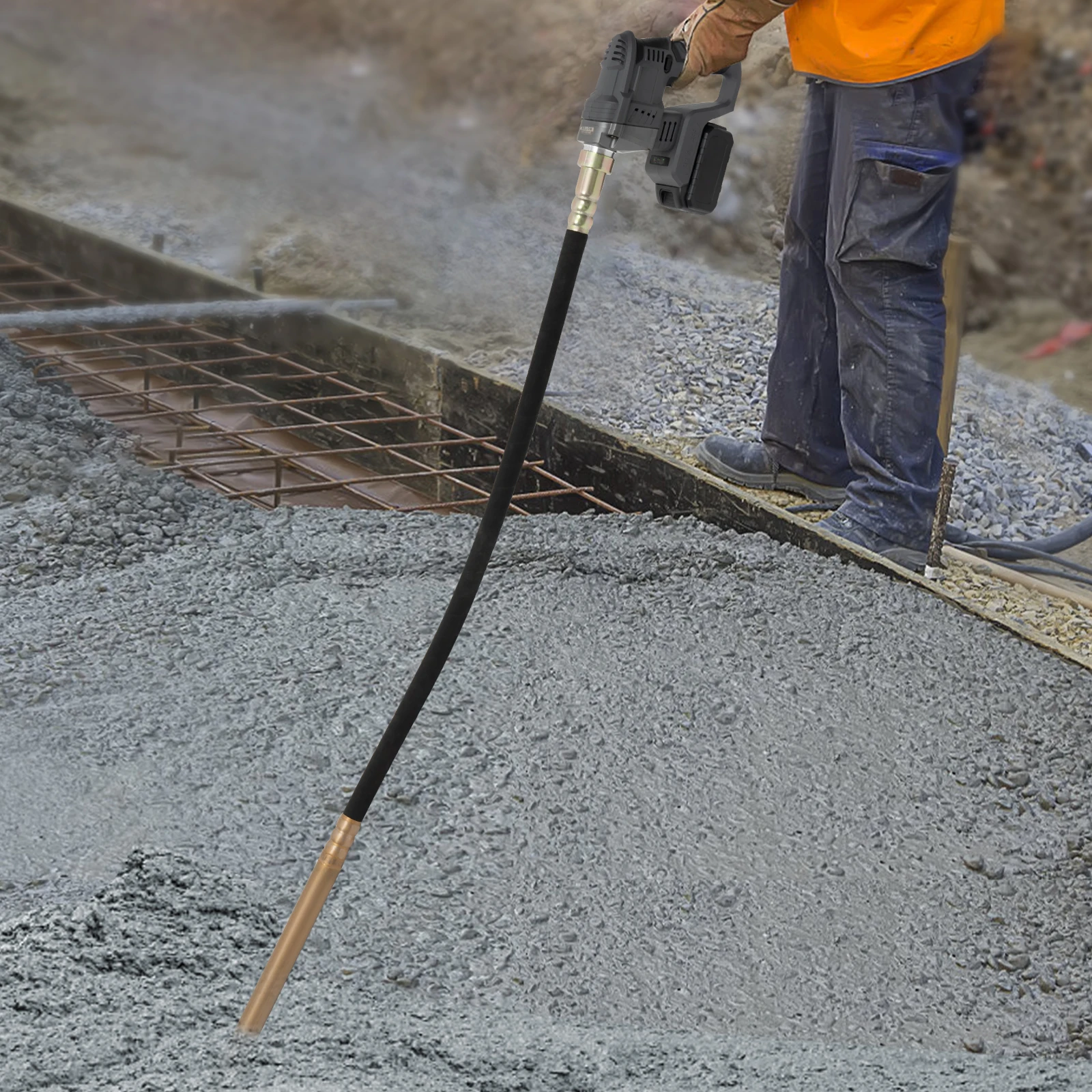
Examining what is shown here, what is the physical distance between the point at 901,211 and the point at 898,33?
0.31 metres

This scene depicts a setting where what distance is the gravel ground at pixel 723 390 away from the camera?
3.35 meters

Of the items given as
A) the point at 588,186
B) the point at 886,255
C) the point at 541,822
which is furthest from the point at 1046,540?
the point at 588,186

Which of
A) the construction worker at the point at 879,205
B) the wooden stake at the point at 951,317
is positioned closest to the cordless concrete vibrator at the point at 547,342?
the construction worker at the point at 879,205

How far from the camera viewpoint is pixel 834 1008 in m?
1.42

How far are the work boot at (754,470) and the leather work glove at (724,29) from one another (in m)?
0.83

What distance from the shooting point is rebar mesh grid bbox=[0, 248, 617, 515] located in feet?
9.48

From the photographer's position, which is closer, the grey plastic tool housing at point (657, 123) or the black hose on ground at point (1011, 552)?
the grey plastic tool housing at point (657, 123)

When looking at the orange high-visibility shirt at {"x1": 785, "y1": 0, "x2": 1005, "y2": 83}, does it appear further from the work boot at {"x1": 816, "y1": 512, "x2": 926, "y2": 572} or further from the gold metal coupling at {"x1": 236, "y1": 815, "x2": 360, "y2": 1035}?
the gold metal coupling at {"x1": 236, "y1": 815, "x2": 360, "y2": 1035}

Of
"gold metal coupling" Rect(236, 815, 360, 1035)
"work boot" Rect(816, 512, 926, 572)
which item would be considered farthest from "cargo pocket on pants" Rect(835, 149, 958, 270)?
"gold metal coupling" Rect(236, 815, 360, 1035)

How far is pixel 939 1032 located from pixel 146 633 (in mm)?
1272

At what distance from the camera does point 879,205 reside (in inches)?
97.5

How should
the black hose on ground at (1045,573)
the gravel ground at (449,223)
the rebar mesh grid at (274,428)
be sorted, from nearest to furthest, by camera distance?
1. the black hose on ground at (1045,573)
2. the rebar mesh grid at (274,428)
3. the gravel ground at (449,223)

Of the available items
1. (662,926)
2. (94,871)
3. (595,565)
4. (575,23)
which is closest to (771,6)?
(595,565)

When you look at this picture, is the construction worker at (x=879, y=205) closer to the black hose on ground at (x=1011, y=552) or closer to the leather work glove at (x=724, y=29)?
the leather work glove at (x=724, y=29)
